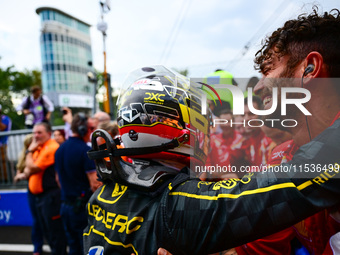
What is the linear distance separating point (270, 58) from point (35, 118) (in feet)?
20.5

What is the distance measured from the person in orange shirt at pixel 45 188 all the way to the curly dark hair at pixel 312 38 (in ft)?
11.7

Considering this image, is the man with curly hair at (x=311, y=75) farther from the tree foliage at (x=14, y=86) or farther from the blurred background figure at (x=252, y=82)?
the tree foliage at (x=14, y=86)

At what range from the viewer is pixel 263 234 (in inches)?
31.4

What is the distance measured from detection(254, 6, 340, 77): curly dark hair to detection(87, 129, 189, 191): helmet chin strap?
0.54m

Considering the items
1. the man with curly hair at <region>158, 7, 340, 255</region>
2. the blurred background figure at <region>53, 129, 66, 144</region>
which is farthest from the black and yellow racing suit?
the blurred background figure at <region>53, 129, 66, 144</region>

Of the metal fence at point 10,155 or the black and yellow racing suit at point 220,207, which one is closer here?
the black and yellow racing suit at point 220,207

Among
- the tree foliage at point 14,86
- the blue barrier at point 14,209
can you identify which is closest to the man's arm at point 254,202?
the blue barrier at point 14,209

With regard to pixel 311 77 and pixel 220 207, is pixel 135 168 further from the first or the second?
pixel 311 77

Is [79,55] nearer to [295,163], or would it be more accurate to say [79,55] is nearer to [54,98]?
[54,98]

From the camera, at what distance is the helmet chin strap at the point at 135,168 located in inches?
41.1

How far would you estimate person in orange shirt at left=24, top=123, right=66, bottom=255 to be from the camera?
11.7 feet

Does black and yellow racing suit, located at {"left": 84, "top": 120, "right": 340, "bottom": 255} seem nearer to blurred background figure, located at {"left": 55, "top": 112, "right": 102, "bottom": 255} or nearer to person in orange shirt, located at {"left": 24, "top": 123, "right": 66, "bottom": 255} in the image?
blurred background figure, located at {"left": 55, "top": 112, "right": 102, "bottom": 255}

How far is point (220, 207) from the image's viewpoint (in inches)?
32.7

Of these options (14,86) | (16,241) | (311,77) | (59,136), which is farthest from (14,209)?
(14,86)
